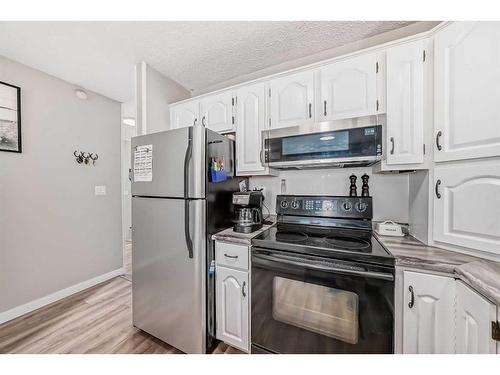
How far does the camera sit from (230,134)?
77.2 inches

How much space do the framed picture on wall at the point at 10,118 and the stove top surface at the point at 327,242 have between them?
8.07 ft

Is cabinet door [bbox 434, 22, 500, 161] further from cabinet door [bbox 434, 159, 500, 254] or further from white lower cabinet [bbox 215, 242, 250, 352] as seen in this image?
white lower cabinet [bbox 215, 242, 250, 352]

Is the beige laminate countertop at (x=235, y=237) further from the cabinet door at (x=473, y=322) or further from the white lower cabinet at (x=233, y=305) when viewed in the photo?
the cabinet door at (x=473, y=322)

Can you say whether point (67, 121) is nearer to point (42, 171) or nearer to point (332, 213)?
point (42, 171)

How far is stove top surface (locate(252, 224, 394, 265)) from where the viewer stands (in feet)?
3.61

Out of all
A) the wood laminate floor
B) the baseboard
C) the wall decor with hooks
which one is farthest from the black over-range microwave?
the baseboard

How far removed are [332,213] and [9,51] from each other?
3.17 m

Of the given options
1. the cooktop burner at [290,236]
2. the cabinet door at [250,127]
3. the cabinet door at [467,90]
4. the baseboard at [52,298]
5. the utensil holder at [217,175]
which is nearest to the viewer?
the cabinet door at [467,90]

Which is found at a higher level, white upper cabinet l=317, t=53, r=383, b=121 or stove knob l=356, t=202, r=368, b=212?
white upper cabinet l=317, t=53, r=383, b=121

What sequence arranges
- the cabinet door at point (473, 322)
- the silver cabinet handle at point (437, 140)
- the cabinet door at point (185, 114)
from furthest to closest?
the cabinet door at point (185, 114)
the silver cabinet handle at point (437, 140)
the cabinet door at point (473, 322)

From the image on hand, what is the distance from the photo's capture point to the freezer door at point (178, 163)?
1429 mm

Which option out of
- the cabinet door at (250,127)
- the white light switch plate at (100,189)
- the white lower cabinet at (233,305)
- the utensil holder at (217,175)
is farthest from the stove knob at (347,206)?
the white light switch plate at (100,189)

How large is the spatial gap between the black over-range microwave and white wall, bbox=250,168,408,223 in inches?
10.3

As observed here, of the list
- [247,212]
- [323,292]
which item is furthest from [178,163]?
[323,292]
